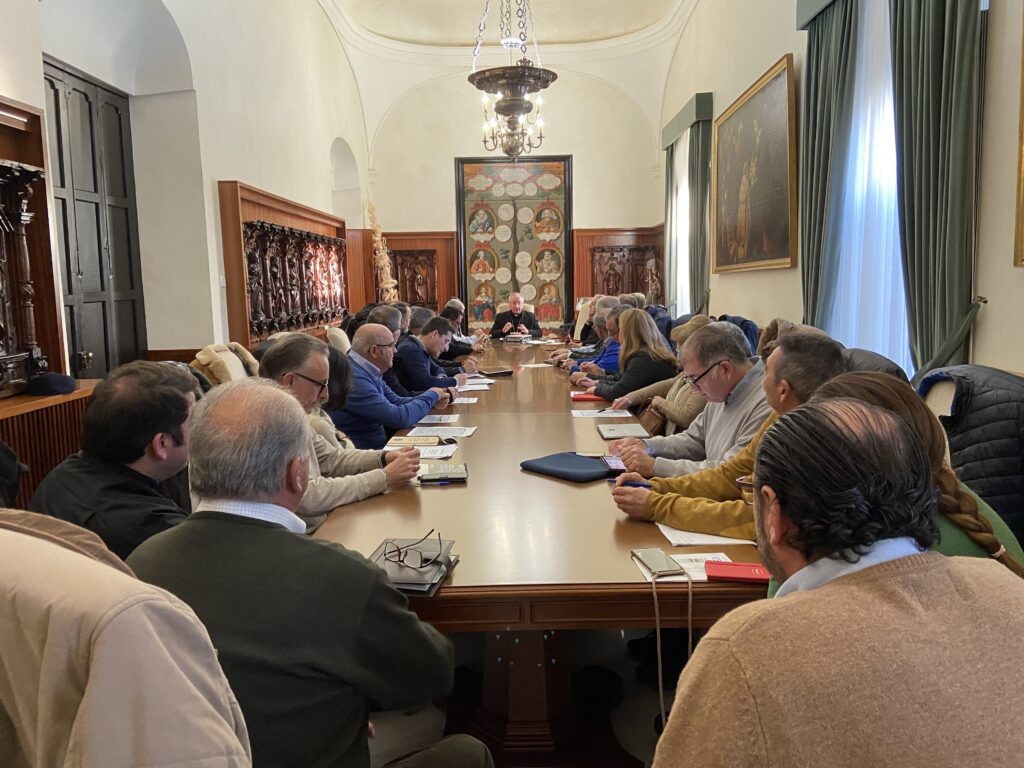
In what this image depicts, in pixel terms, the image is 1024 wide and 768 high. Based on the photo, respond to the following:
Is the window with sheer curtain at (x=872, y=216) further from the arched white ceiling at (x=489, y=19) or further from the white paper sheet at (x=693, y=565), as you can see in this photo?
the arched white ceiling at (x=489, y=19)

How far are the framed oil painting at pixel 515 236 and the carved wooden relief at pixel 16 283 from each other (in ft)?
34.6

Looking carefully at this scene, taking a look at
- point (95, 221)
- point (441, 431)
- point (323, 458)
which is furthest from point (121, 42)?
point (323, 458)

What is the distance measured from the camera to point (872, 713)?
969mm

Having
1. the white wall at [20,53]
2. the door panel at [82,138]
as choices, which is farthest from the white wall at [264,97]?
the white wall at [20,53]

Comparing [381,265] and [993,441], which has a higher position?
[381,265]

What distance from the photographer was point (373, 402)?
4633 millimetres

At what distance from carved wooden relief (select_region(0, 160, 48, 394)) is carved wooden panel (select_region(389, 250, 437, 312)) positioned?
33.4 ft

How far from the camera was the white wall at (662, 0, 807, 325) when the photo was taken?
7164 millimetres

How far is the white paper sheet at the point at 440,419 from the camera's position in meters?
4.84

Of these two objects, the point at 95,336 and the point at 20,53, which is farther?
the point at 95,336

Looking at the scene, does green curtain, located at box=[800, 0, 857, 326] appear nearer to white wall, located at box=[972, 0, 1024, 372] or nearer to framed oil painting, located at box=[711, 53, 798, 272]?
framed oil painting, located at box=[711, 53, 798, 272]

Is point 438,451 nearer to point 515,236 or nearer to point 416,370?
point 416,370

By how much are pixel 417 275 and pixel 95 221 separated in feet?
27.7

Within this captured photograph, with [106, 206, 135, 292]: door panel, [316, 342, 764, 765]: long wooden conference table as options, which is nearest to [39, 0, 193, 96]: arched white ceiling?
[106, 206, 135, 292]: door panel
